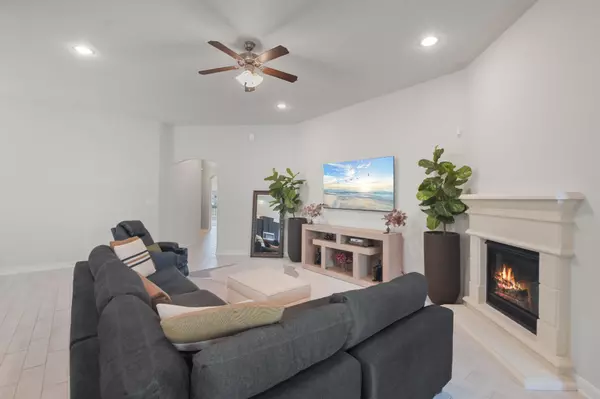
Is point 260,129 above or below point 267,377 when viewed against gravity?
above

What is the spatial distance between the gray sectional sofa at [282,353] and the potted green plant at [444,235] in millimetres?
1773

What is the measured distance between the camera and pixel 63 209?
17.6 feet

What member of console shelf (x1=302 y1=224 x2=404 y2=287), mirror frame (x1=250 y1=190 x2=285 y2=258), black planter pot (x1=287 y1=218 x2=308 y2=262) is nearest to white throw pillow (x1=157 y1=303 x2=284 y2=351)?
console shelf (x1=302 y1=224 x2=404 y2=287)

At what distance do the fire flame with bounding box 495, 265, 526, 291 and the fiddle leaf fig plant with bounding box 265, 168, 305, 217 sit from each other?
12.0 ft

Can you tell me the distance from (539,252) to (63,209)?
6770mm

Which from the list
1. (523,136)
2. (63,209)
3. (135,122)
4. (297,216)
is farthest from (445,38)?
(63,209)

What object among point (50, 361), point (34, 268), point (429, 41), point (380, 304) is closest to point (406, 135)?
point (429, 41)

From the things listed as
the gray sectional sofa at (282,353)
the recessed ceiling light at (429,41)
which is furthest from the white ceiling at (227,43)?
the gray sectional sofa at (282,353)

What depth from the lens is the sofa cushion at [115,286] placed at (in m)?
1.52

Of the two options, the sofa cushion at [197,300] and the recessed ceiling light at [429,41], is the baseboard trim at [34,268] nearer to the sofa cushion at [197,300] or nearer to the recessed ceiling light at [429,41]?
the sofa cushion at [197,300]

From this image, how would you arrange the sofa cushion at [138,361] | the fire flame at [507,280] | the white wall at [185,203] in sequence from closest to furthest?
1. the sofa cushion at [138,361]
2. the fire flame at [507,280]
3. the white wall at [185,203]

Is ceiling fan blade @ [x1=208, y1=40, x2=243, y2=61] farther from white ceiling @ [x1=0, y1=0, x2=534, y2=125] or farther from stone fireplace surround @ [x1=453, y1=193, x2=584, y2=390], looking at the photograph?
stone fireplace surround @ [x1=453, y1=193, x2=584, y2=390]

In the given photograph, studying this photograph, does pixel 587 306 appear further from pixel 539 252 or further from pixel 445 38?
pixel 445 38

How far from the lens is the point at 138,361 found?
3.10ft
